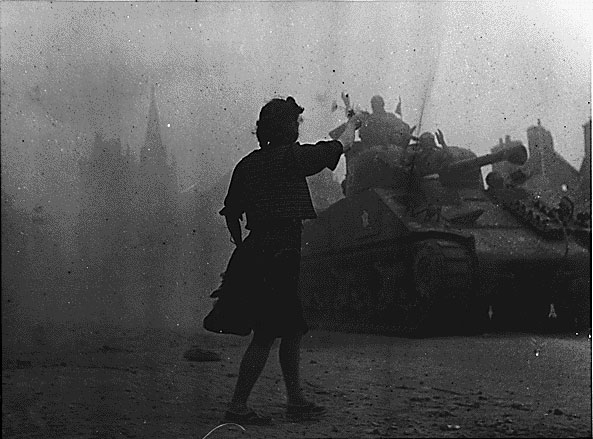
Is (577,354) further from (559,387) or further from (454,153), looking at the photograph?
(454,153)

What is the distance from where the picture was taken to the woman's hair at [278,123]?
3.48 metres

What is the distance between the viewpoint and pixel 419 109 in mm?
3689

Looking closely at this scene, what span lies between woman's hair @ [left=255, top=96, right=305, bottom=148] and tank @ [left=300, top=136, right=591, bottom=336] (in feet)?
1.05

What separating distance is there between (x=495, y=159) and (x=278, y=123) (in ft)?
3.77

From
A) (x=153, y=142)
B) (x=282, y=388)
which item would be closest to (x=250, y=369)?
(x=282, y=388)

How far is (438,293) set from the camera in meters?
3.65

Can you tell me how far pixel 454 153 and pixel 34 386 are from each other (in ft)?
7.62

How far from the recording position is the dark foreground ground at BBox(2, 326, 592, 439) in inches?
130

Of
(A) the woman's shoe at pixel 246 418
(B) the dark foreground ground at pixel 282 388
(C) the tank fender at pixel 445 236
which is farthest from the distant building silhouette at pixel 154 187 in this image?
(C) the tank fender at pixel 445 236

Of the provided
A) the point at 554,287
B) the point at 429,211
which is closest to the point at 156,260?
the point at 429,211

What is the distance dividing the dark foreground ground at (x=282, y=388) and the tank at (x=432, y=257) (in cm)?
14

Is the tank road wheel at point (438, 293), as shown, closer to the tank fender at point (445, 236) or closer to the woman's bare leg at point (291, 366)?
the tank fender at point (445, 236)

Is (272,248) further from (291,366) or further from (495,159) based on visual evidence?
(495,159)

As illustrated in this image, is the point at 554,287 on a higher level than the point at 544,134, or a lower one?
lower
